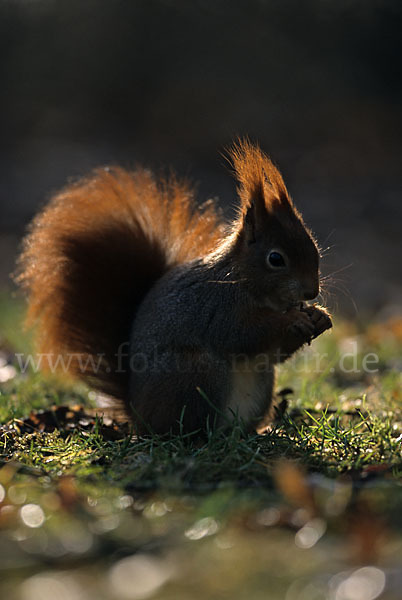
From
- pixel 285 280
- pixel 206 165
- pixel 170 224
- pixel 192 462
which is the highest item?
pixel 206 165

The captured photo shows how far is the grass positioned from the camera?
119 cm

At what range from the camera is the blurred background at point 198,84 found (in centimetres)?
717

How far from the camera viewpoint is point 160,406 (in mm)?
1986

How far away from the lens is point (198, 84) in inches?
311

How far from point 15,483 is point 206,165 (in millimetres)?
5484

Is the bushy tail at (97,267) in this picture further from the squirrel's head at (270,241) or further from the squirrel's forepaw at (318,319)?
the squirrel's forepaw at (318,319)

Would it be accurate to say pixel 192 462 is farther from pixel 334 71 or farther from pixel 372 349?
pixel 334 71

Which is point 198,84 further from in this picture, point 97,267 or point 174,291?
point 174,291

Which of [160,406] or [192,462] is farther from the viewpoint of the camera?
[160,406]

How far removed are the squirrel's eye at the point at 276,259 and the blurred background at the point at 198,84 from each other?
4.93 metres

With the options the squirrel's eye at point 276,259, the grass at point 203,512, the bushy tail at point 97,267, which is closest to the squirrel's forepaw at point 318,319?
the squirrel's eye at point 276,259

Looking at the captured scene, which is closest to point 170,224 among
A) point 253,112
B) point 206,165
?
point 206,165

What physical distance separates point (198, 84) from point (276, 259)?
249 inches

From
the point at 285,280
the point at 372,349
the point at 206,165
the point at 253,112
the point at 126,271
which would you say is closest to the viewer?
the point at 285,280
